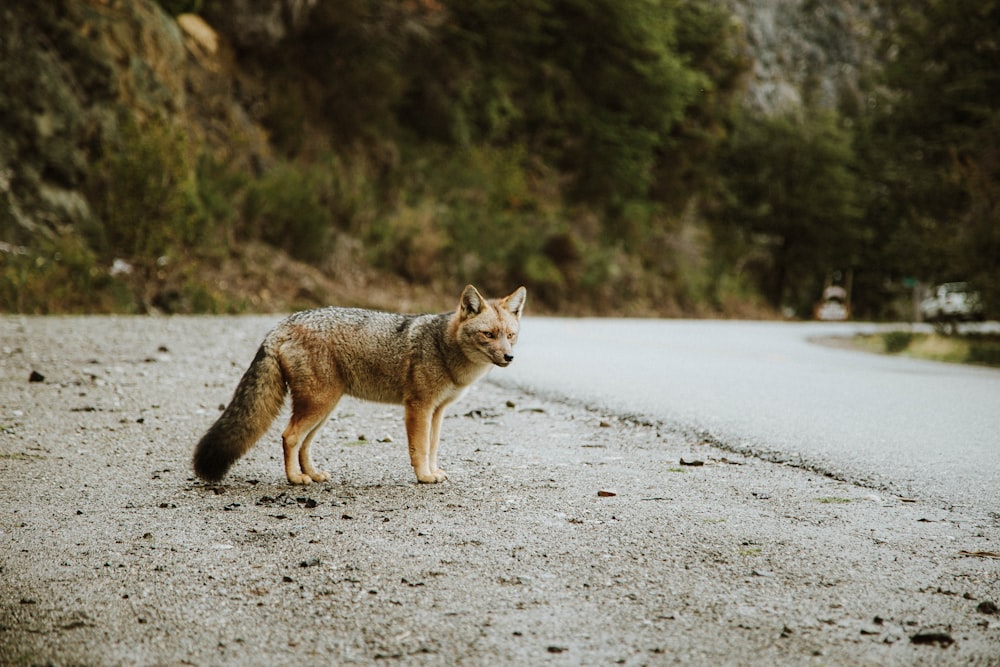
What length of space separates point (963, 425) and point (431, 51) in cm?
2374

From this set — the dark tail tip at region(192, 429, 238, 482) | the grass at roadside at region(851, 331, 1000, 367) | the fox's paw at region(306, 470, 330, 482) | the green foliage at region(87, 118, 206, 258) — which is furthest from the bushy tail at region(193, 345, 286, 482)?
the grass at roadside at region(851, 331, 1000, 367)

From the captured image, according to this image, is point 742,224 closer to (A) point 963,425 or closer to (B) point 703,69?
(B) point 703,69

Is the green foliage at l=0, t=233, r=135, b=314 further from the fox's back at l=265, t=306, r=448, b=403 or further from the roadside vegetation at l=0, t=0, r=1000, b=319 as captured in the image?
the fox's back at l=265, t=306, r=448, b=403

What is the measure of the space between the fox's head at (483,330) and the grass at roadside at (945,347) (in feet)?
42.9

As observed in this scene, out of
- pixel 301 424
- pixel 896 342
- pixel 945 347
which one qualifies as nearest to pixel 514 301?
pixel 301 424

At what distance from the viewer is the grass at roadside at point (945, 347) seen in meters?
16.4

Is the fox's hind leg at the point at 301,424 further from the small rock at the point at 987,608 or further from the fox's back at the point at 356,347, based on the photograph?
the small rock at the point at 987,608

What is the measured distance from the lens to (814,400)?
8.96 m

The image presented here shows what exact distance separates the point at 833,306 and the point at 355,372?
46690 millimetres

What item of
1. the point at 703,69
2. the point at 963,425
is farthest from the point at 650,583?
the point at 703,69

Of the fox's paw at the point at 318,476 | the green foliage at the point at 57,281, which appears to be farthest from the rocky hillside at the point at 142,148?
the fox's paw at the point at 318,476

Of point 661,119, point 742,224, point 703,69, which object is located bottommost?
point 742,224

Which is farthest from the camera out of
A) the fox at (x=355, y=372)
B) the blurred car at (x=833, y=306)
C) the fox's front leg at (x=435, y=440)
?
the blurred car at (x=833, y=306)

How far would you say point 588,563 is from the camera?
3717 mm
